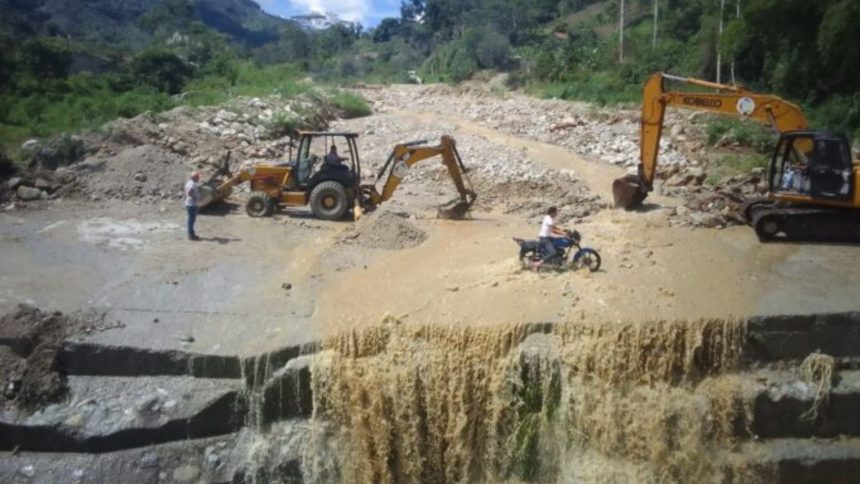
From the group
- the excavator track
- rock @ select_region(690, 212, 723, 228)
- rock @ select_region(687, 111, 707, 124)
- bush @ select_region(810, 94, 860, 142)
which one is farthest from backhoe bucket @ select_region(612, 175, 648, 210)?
rock @ select_region(687, 111, 707, 124)

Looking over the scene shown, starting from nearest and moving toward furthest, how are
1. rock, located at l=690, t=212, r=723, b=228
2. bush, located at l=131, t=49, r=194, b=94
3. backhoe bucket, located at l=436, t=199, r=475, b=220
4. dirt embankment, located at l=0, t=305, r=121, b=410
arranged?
dirt embankment, located at l=0, t=305, r=121, b=410
rock, located at l=690, t=212, r=723, b=228
backhoe bucket, located at l=436, t=199, r=475, b=220
bush, located at l=131, t=49, r=194, b=94

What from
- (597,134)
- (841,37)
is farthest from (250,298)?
(841,37)

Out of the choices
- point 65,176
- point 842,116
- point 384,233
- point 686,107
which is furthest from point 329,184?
point 842,116

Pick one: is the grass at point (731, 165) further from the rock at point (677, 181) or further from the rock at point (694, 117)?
the rock at point (694, 117)

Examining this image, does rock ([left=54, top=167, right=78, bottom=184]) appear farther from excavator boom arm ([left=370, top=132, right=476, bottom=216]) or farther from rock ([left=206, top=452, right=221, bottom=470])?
rock ([left=206, top=452, right=221, bottom=470])

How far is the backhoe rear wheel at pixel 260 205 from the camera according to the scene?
15.3 meters

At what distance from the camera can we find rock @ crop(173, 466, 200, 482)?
9133 mm

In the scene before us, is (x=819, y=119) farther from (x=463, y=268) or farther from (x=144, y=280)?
(x=144, y=280)

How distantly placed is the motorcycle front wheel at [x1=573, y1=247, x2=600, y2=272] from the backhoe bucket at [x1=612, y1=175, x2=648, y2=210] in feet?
13.0

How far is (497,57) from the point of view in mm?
53656

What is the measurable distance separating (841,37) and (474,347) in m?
17.2

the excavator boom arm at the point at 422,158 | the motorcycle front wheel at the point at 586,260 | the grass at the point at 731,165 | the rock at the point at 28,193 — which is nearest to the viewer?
the motorcycle front wheel at the point at 586,260

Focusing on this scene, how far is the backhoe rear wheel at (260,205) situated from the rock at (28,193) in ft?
14.8

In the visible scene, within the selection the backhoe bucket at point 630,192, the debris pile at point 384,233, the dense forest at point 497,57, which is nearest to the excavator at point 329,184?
the debris pile at point 384,233
